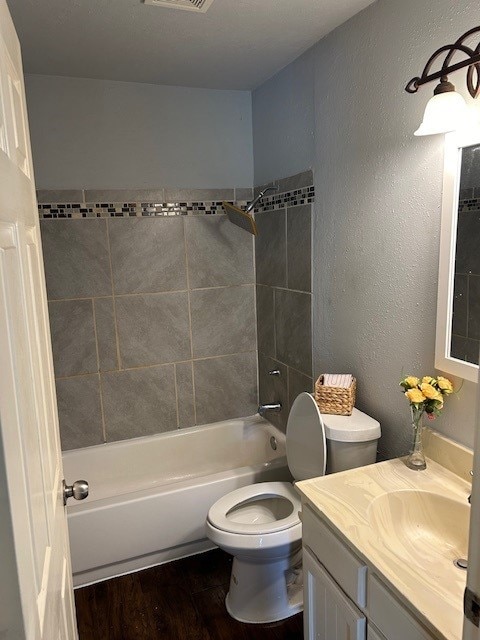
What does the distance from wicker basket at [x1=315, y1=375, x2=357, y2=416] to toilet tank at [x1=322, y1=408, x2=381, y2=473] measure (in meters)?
0.08

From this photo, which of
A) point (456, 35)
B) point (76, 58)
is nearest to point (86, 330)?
point (76, 58)

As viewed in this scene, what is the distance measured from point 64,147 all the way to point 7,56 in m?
1.62

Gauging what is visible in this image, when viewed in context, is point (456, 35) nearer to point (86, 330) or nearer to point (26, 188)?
point (26, 188)

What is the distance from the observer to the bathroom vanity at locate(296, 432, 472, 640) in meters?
1.04

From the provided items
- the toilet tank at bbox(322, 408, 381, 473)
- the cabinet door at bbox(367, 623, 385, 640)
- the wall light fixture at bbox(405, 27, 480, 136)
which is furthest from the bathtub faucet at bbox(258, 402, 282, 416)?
the wall light fixture at bbox(405, 27, 480, 136)

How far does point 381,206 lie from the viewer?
5.77 feet

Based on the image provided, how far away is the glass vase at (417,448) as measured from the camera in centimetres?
154

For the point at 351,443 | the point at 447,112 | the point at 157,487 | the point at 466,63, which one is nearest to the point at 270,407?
the point at 157,487

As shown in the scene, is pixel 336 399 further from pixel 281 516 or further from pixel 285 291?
pixel 285 291

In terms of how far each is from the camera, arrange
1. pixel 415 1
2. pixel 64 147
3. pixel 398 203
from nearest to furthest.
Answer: pixel 415 1 → pixel 398 203 → pixel 64 147

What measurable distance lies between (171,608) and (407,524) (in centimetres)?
124

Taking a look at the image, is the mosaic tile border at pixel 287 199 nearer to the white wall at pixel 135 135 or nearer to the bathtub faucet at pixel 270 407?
the white wall at pixel 135 135

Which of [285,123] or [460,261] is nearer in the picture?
[460,261]

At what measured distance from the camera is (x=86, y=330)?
2.60m
